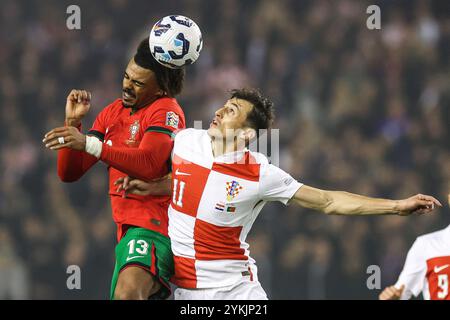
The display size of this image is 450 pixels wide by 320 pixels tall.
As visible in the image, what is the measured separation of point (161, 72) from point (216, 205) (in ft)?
3.46

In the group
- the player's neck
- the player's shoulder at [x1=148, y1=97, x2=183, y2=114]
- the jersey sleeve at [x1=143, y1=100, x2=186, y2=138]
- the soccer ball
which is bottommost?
the player's neck

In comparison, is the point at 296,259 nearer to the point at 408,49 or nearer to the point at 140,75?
the point at 408,49

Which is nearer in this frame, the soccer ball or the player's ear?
the player's ear

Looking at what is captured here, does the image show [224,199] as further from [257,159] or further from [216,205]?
[257,159]

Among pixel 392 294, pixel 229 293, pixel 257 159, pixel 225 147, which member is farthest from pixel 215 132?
pixel 392 294

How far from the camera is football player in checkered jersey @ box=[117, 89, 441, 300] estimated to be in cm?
→ 618

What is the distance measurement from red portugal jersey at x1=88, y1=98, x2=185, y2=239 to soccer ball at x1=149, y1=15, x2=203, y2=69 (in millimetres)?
292

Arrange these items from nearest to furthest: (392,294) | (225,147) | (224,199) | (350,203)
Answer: (350,203) → (224,199) → (225,147) → (392,294)

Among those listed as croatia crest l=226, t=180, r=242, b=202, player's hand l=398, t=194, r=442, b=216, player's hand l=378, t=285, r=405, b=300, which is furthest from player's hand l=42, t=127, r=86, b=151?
player's hand l=378, t=285, r=405, b=300

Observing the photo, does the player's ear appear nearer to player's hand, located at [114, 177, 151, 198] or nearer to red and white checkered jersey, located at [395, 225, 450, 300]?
player's hand, located at [114, 177, 151, 198]

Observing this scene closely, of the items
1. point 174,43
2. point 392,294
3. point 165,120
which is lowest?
point 392,294

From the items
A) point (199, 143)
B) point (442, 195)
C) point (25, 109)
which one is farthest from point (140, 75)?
point (25, 109)

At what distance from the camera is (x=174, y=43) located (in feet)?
21.5
